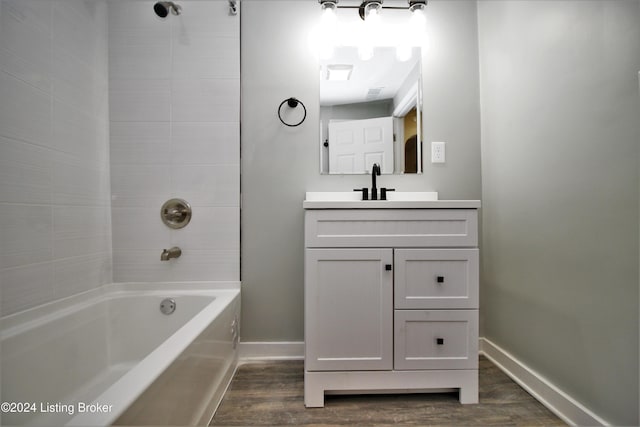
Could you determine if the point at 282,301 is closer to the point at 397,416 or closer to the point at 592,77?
the point at 397,416

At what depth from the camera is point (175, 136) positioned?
1473mm

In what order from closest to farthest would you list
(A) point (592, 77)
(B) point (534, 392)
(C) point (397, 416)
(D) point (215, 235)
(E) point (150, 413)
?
(E) point (150, 413), (A) point (592, 77), (C) point (397, 416), (B) point (534, 392), (D) point (215, 235)

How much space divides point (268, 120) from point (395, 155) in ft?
2.51

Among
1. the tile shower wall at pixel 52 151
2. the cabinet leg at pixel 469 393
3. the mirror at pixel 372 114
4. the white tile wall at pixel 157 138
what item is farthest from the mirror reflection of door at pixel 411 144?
the tile shower wall at pixel 52 151

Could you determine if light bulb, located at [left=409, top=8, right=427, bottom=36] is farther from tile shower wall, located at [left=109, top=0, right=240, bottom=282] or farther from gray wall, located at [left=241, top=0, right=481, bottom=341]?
tile shower wall, located at [left=109, top=0, right=240, bottom=282]

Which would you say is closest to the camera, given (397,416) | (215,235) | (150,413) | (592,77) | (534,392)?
(150,413)

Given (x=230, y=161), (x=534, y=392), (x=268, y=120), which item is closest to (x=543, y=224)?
(x=534, y=392)

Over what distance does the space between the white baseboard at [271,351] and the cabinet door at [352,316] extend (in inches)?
16.8

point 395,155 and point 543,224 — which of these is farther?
point 395,155

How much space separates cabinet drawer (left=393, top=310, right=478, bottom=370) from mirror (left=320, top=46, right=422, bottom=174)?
808 mm

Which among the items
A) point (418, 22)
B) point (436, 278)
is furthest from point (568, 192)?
point (418, 22)

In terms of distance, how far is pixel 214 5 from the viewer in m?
1.49

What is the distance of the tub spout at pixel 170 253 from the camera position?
4.47ft

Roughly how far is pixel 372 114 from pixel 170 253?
4.49 feet
